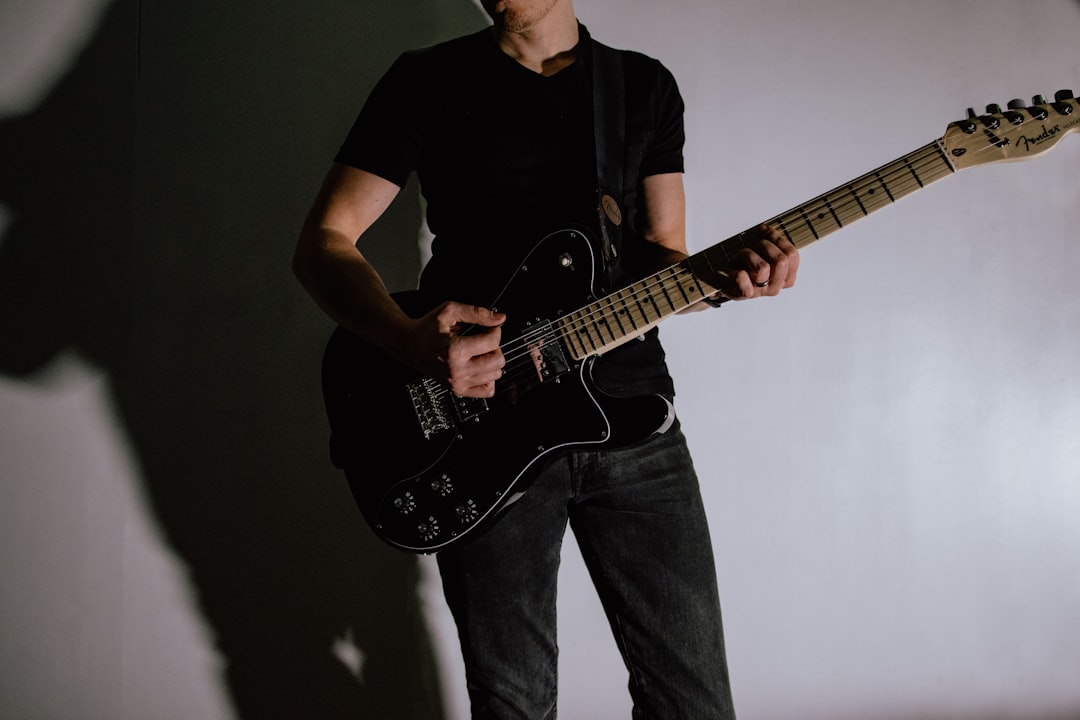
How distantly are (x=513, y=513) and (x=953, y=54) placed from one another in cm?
154

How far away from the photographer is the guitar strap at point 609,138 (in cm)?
111

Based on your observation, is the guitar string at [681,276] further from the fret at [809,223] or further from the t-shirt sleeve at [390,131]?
the t-shirt sleeve at [390,131]

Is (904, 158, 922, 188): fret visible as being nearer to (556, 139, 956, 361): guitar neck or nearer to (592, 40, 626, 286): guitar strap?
(556, 139, 956, 361): guitar neck

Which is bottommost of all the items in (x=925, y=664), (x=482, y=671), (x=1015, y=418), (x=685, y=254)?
(x=925, y=664)

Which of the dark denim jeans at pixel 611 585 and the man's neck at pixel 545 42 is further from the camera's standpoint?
the man's neck at pixel 545 42

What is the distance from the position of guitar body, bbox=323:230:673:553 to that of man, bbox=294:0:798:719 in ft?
0.12

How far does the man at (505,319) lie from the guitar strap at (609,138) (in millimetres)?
15

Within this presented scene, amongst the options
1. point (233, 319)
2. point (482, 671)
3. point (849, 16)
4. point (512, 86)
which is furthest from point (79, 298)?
point (849, 16)

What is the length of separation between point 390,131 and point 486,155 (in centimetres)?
15

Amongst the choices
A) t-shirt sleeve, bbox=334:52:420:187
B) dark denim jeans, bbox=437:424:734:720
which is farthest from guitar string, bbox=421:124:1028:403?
t-shirt sleeve, bbox=334:52:420:187

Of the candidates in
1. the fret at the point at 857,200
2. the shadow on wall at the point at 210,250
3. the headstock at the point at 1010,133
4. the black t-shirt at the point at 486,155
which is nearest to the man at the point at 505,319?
the black t-shirt at the point at 486,155

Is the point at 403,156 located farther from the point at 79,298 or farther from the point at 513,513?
the point at 79,298

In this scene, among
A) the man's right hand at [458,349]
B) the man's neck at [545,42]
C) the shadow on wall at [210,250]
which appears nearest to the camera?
the man's right hand at [458,349]

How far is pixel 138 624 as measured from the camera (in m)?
1.56
